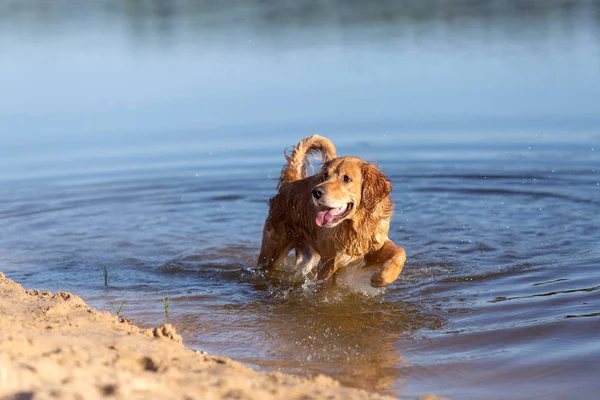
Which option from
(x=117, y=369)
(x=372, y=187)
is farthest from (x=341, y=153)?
(x=117, y=369)

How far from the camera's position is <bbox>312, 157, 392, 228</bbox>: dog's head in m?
6.77

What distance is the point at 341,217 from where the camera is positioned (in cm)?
688

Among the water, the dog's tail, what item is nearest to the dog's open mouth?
the water

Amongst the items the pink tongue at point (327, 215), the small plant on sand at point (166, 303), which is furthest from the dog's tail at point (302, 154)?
the small plant on sand at point (166, 303)

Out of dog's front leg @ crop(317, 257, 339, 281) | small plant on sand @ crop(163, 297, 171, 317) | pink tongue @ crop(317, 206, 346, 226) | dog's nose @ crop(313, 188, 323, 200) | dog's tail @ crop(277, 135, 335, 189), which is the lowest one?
small plant on sand @ crop(163, 297, 171, 317)

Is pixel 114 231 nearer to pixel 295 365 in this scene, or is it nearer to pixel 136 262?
pixel 136 262

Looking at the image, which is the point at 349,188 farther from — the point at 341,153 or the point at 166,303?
the point at 341,153

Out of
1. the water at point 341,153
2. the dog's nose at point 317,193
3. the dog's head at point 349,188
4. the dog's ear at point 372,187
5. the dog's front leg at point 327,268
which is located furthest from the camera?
the dog's front leg at point 327,268

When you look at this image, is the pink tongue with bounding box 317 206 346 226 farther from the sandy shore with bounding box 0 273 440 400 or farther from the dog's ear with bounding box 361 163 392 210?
the sandy shore with bounding box 0 273 440 400

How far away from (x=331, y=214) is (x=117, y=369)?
2946 millimetres

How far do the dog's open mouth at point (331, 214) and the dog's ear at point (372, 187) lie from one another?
5.6 inches

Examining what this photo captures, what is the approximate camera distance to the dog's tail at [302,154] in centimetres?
807

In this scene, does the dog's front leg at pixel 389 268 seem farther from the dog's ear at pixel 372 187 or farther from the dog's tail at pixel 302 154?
the dog's tail at pixel 302 154

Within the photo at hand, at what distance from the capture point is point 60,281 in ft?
26.9
